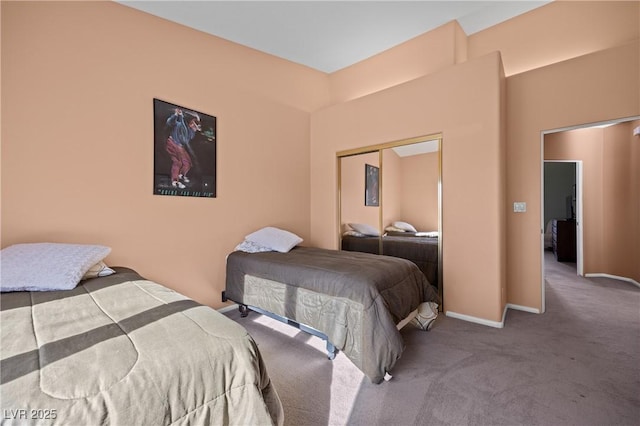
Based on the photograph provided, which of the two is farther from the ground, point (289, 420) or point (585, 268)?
point (585, 268)

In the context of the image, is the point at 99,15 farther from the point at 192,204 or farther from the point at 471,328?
the point at 471,328

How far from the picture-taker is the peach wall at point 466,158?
8.73ft

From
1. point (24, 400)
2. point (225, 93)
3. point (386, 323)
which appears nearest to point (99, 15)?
point (225, 93)

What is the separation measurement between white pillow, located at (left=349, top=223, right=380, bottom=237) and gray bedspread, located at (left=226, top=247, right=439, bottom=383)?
922mm

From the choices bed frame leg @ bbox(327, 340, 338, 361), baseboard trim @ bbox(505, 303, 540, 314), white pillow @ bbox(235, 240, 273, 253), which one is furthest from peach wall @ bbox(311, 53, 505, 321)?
white pillow @ bbox(235, 240, 273, 253)

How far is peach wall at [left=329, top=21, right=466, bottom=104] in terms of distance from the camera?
3.25 meters

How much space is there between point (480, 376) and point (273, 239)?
222 cm

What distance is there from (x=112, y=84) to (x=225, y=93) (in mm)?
1083

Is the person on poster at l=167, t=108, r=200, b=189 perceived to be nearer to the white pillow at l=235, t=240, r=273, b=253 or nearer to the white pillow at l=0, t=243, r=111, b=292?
the white pillow at l=235, t=240, r=273, b=253

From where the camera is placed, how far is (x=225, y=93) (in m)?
3.13

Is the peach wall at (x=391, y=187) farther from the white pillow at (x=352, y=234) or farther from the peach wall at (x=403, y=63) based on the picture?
the peach wall at (x=403, y=63)

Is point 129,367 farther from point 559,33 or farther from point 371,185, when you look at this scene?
point 559,33

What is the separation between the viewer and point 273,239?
10.2 feet

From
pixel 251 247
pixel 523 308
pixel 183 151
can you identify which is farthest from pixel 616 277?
pixel 183 151
